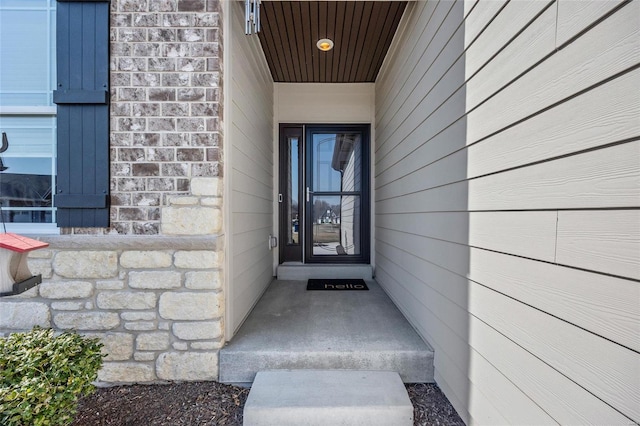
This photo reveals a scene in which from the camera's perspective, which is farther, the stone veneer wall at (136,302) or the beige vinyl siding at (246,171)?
the beige vinyl siding at (246,171)

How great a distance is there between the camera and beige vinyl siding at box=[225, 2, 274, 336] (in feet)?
6.54

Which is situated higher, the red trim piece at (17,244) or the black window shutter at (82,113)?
the black window shutter at (82,113)

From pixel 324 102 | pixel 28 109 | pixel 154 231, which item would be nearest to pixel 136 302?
pixel 154 231

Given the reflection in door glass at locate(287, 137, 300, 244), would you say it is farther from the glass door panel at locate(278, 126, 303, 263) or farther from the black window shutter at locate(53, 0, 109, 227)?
the black window shutter at locate(53, 0, 109, 227)

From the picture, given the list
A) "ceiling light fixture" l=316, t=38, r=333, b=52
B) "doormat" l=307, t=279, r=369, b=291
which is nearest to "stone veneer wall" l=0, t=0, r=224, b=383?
"ceiling light fixture" l=316, t=38, r=333, b=52

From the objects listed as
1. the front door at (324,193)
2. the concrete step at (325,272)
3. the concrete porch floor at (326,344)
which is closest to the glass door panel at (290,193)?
the front door at (324,193)

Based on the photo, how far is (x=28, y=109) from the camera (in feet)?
6.12

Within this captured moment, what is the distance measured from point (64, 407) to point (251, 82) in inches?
102

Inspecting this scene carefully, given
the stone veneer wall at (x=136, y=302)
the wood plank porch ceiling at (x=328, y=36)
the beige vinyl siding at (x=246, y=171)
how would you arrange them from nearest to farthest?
the stone veneer wall at (x=136, y=302) < the beige vinyl siding at (x=246, y=171) < the wood plank porch ceiling at (x=328, y=36)

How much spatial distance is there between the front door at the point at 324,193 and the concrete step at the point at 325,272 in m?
0.22

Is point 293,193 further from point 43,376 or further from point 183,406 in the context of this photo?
point 43,376

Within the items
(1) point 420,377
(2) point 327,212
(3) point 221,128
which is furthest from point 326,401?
(2) point 327,212

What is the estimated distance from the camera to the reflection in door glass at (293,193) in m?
3.83

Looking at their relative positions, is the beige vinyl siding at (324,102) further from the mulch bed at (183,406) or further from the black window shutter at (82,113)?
the mulch bed at (183,406)
